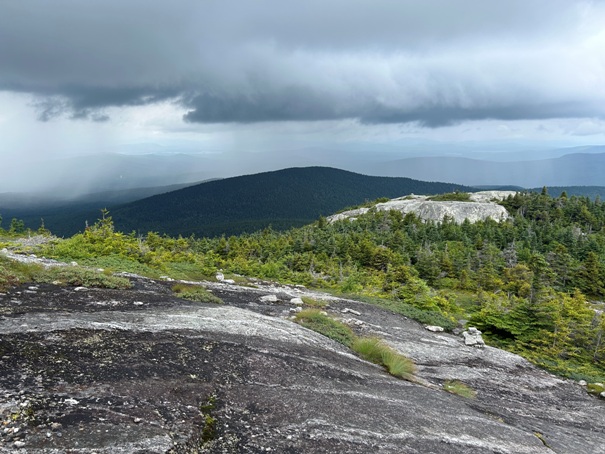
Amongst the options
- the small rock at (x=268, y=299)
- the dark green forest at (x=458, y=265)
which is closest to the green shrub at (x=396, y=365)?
the small rock at (x=268, y=299)

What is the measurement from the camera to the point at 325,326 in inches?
718

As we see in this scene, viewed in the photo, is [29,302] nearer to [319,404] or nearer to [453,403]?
[319,404]

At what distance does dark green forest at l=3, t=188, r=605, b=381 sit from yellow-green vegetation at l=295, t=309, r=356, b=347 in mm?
10563

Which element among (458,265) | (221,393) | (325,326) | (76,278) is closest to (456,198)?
(458,265)

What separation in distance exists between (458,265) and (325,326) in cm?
7426

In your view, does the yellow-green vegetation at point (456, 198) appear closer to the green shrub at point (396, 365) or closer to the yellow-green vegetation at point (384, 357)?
the yellow-green vegetation at point (384, 357)

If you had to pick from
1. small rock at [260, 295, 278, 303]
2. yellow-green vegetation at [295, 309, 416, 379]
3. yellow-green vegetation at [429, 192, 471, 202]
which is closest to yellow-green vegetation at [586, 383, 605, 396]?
yellow-green vegetation at [295, 309, 416, 379]

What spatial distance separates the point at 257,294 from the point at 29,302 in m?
11.9

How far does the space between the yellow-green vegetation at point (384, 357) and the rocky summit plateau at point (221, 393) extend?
0.54 metres

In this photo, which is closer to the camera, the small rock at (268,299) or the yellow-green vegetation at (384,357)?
the yellow-green vegetation at (384,357)

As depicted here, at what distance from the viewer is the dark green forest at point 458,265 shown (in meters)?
31.2

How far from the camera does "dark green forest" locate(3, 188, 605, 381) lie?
31188 mm

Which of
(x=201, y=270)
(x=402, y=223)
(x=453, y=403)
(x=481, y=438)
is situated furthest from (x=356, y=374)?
(x=402, y=223)

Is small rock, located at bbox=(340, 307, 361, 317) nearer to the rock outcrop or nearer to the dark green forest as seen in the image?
the dark green forest
